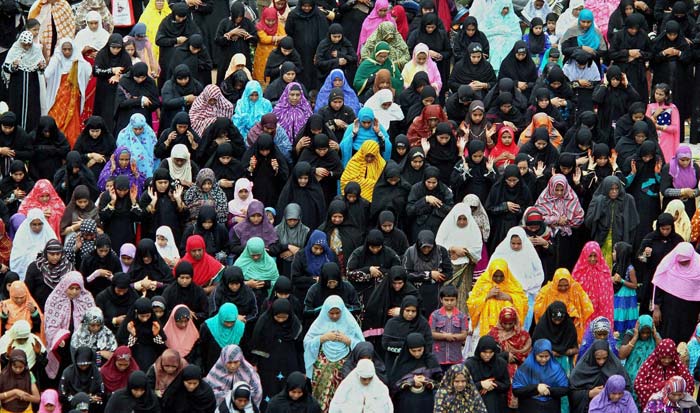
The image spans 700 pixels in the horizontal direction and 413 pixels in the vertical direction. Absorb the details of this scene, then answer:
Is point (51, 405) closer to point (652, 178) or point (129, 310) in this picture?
point (129, 310)

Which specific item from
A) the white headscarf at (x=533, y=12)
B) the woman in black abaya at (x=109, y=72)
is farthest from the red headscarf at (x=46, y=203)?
the white headscarf at (x=533, y=12)

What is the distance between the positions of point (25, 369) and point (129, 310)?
41.5 inches

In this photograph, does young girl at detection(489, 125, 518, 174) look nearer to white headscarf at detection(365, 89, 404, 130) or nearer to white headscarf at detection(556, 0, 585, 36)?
white headscarf at detection(365, 89, 404, 130)

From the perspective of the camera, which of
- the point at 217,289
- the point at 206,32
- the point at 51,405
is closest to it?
the point at 51,405

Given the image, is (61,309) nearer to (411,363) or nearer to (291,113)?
(411,363)

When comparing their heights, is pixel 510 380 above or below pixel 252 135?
below

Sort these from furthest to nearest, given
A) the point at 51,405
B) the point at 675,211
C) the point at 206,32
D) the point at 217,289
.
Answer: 1. the point at 206,32
2. the point at 675,211
3. the point at 217,289
4. the point at 51,405

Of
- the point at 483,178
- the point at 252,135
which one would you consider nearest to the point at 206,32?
the point at 252,135

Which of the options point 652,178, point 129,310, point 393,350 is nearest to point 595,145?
point 652,178

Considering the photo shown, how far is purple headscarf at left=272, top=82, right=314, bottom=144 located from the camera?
19.7 m

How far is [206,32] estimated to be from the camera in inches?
860

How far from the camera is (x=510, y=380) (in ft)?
53.4

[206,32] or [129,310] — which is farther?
[206,32]

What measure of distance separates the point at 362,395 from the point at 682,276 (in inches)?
134
